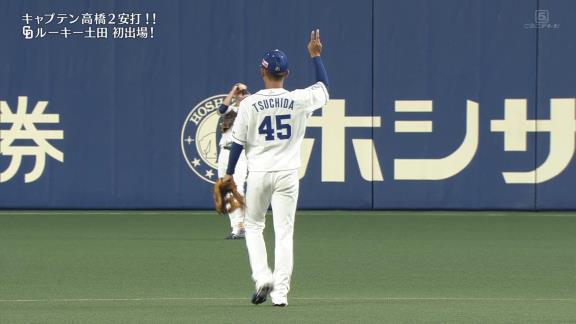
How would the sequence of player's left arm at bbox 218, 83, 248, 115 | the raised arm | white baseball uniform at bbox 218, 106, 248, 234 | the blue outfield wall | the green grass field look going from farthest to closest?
the blue outfield wall → white baseball uniform at bbox 218, 106, 248, 234 → player's left arm at bbox 218, 83, 248, 115 → the raised arm → the green grass field

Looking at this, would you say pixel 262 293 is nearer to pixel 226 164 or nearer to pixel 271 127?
pixel 271 127

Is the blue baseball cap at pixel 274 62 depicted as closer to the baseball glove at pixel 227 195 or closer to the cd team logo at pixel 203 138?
the baseball glove at pixel 227 195

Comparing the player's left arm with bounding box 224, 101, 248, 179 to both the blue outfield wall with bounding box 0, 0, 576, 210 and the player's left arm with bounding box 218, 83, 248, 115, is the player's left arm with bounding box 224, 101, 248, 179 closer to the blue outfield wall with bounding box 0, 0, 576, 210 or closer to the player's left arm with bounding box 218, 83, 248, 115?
the player's left arm with bounding box 218, 83, 248, 115

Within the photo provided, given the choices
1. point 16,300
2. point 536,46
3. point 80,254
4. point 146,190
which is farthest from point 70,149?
point 16,300

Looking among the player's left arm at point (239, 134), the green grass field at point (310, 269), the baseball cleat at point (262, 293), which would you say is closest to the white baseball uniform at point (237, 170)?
the green grass field at point (310, 269)

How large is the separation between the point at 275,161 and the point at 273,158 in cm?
3

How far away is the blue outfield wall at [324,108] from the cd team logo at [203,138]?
20mm

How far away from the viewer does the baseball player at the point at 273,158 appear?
930 cm

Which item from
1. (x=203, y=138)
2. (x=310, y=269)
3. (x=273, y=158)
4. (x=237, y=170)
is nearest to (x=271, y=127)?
(x=273, y=158)

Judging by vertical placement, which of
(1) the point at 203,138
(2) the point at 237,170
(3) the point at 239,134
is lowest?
(2) the point at 237,170

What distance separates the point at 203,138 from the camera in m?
18.6

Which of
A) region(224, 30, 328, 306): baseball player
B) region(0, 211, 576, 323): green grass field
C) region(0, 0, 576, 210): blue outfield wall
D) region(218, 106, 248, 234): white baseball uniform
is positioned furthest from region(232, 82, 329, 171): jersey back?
region(0, 0, 576, 210): blue outfield wall

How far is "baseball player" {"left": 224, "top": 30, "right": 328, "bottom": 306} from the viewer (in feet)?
30.5

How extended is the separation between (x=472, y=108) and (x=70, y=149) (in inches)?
227
